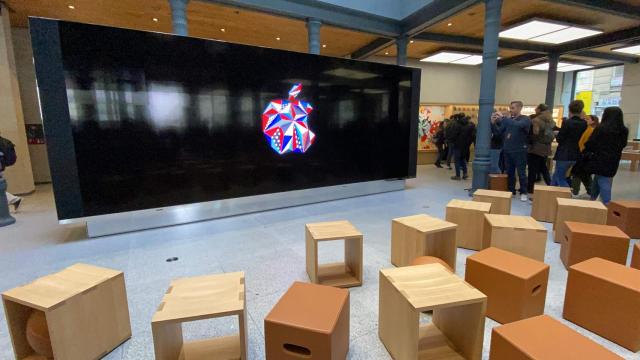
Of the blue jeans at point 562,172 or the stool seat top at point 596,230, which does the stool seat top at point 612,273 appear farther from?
the blue jeans at point 562,172

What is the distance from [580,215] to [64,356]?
4.71 m

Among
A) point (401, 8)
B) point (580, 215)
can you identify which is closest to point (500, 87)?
point (401, 8)

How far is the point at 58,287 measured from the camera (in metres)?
1.84

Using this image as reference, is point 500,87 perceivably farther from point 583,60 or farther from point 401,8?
point 401,8

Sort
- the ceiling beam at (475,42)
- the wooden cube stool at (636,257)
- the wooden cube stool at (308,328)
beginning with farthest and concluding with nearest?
1. the ceiling beam at (475,42)
2. the wooden cube stool at (636,257)
3. the wooden cube stool at (308,328)

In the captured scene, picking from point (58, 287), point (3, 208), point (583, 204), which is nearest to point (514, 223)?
point (583, 204)

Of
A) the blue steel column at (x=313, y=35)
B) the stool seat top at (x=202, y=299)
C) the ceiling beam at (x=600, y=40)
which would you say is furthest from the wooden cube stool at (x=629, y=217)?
the ceiling beam at (x=600, y=40)

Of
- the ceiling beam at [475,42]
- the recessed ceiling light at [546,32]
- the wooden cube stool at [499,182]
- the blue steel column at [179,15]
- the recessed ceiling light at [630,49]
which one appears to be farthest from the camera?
the recessed ceiling light at [630,49]

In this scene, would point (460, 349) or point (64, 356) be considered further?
point (460, 349)

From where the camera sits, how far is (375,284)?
272cm

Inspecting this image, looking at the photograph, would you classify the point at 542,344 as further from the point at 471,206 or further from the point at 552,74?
the point at 552,74

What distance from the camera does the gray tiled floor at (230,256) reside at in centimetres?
215

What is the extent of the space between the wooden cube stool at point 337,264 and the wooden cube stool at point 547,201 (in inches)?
124

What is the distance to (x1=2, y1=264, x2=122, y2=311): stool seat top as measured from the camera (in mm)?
1690
